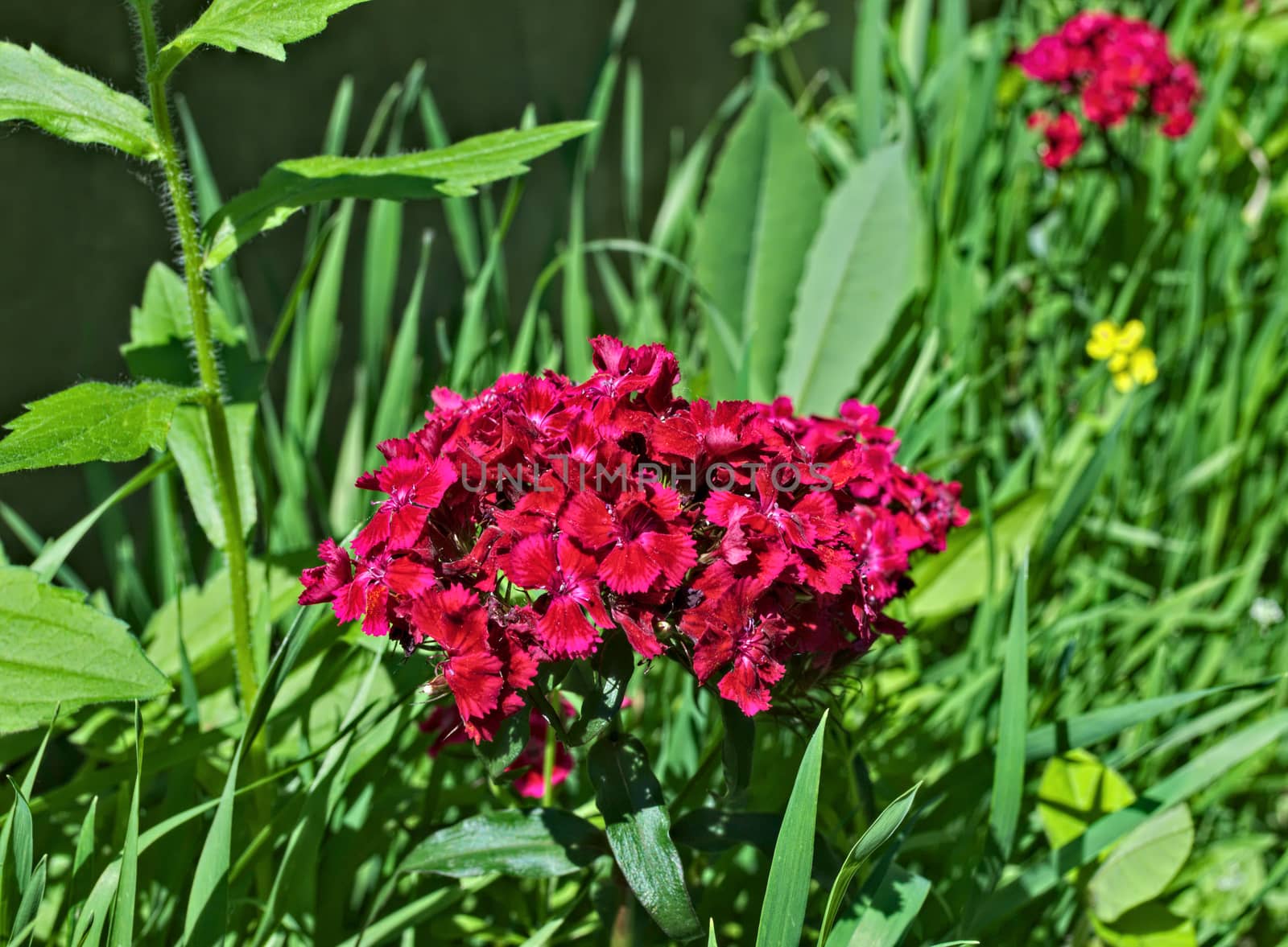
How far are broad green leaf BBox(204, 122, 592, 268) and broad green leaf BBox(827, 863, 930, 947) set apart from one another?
2.40 feet

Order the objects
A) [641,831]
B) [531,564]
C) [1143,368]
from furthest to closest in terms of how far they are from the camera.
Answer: [1143,368] → [641,831] → [531,564]

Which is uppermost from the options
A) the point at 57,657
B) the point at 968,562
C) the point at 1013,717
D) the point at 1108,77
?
the point at 1108,77

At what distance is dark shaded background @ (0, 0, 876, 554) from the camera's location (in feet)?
5.33

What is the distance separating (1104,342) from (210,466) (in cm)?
165

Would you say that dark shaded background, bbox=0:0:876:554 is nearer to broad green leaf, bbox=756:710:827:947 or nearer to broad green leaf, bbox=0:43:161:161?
broad green leaf, bbox=0:43:161:161

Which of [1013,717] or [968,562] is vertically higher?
[1013,717]

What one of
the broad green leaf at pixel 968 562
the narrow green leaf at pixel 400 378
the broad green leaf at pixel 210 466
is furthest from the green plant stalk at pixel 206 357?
the broad green leaf at pixel 968 562

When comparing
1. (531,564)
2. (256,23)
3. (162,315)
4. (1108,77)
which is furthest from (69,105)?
(1108,77)

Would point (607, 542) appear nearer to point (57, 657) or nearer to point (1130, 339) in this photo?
point (57, 657)

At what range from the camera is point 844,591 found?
91 cm

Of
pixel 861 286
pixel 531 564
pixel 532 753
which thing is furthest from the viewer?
pixel 861 286

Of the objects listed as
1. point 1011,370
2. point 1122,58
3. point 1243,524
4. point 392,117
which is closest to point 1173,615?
point 1243,524

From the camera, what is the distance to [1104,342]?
2107 millimetres

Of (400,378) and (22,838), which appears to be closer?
(22,838)
